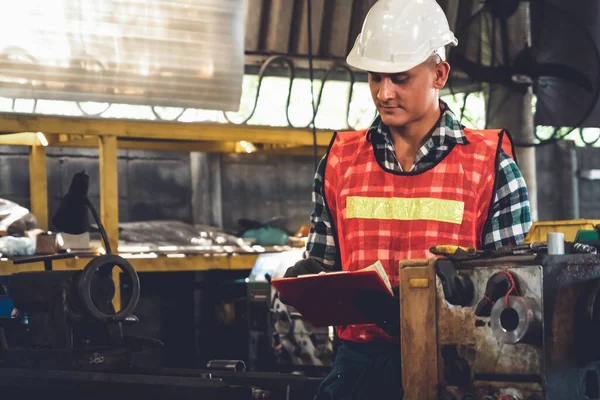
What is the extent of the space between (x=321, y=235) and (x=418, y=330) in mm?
589

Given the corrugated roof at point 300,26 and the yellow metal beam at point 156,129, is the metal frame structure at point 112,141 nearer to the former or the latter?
the yellow metal beam at point 156,129

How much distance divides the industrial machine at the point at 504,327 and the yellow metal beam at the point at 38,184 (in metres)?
4.12

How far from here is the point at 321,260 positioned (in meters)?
2.57

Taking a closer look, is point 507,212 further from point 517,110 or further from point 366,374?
point 517,110

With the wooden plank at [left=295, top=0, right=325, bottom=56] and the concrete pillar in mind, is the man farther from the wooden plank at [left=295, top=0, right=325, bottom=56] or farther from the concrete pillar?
the wooden plank at [left=295, top=0, right=325, bottom=56]

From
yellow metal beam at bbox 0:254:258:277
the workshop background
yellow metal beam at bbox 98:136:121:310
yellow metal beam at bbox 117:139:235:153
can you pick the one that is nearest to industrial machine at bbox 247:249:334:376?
the workshop background

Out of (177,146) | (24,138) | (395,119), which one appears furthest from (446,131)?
(177,146)

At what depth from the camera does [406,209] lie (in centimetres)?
238

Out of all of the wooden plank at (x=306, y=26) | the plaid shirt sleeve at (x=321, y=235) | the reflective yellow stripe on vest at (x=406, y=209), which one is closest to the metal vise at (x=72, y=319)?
the plaid shirt sleeve at (x=321, y=235)

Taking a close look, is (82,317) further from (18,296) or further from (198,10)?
(198,10)

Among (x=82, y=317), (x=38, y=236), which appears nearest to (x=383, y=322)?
(x=82, y=317)

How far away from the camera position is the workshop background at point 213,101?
539 centimetres

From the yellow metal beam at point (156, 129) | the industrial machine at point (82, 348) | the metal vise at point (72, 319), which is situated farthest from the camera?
the yellow metal beam at point (156, 129)

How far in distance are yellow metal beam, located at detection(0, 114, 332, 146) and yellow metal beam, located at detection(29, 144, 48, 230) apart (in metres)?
0.49
